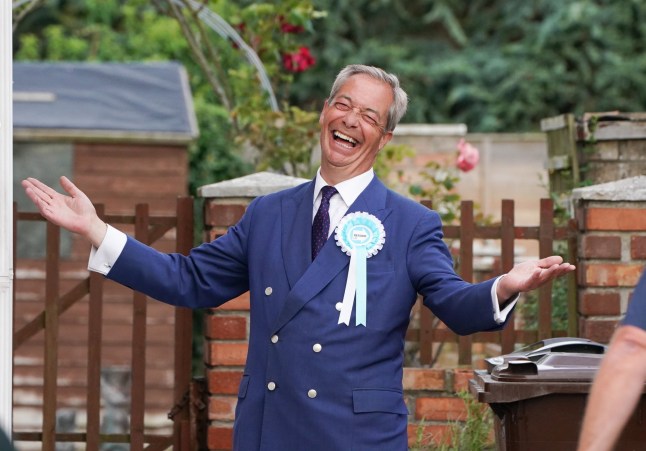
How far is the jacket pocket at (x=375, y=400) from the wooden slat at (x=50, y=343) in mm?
2489

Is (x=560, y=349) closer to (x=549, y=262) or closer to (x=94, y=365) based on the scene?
(x=549, y=262)

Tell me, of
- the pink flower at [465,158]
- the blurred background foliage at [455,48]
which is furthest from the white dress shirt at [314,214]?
the blurred background foliage at [455,48]

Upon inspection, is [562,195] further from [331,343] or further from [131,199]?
[131,199]

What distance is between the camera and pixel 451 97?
21703 mm

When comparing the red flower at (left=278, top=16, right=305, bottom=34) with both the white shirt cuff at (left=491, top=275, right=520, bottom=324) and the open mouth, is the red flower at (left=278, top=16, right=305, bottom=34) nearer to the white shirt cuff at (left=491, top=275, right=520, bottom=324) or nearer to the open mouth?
the open mouth

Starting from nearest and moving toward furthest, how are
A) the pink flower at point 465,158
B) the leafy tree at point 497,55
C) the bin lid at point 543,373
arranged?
the bin lid at point 543,373 < the pink flower at point 465,158 < the leafy tree at point 497,55

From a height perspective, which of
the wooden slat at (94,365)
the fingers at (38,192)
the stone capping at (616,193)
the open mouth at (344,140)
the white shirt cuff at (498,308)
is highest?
the open mouth at (344,140)

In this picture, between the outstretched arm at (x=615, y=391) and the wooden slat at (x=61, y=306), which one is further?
the wooden slat at (x=61, y=306)

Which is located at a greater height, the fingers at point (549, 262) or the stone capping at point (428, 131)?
the stone capping at point (428, 131)

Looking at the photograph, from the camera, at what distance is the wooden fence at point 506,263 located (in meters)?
5.61

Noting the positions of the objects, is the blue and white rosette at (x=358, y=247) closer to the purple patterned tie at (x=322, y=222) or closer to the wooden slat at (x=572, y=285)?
the purple patterned tie at (x=322, y=222)

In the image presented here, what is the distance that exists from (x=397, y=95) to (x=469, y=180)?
11371 mm

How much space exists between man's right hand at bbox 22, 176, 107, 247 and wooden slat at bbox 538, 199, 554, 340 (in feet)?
8.14

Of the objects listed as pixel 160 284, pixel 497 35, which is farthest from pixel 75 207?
pixel 497 35
